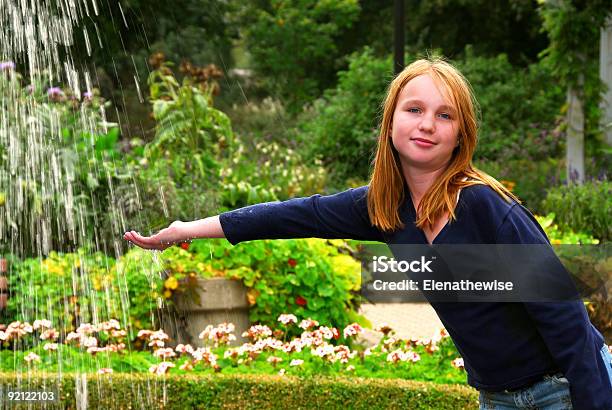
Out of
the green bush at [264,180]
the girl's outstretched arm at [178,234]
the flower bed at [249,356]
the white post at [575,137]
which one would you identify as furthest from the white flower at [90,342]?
the white post at [575,137]

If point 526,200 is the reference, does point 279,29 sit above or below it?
above

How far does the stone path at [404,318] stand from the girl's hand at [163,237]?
14.0 feet

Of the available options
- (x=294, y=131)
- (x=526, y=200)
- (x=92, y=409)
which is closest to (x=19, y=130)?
(x=92, y=409)

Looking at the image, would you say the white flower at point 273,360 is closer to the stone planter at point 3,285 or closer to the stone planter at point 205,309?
the stone planter at point 205,309

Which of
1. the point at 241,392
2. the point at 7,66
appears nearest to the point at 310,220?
the point at 241,392

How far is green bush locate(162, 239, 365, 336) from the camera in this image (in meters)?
5.48

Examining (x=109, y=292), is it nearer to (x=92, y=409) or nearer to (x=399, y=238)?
(x=92, y=409)

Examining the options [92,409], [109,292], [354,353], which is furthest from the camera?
[109,292]

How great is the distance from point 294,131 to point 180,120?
750 cm

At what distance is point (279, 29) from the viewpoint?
78.8ft

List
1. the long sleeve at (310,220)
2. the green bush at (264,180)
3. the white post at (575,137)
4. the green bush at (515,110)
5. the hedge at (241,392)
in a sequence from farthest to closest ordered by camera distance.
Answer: the green bush at (515,110), the white post at (575,137), the green bush at (264,180), the hedge at (241,392), the long sleeve at (310,220)

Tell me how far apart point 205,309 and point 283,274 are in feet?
1.64

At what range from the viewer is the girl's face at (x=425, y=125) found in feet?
7.04

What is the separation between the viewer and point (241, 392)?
4.36 metres
